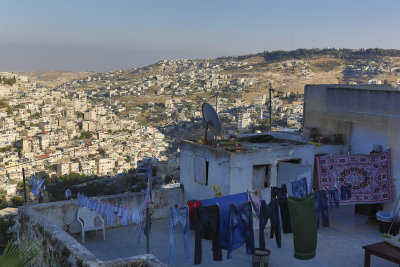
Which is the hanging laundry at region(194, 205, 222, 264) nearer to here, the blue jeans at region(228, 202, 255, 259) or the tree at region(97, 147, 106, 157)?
the blue jeans at region(228, 202, 255, 259)

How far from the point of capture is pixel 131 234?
736 cm

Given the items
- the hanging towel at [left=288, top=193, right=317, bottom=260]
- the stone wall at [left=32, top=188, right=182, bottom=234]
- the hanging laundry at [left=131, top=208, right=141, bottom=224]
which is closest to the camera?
the hanging towel at [left=288, top=193, right=317, bottom=260]

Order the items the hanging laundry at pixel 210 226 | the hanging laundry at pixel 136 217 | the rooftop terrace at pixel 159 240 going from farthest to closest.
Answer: the hanging laundry at pixel 136 217
the hanging laundry at pixel 210 226
the rooftop terrace at pixel 159 240

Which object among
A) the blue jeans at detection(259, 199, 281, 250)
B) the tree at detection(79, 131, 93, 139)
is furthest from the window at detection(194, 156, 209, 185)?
the tree at detection(79, 131, 93, 139)

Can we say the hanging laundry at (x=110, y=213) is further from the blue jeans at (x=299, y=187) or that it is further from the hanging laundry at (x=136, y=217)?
the blue jeans at (x=299, y=187)

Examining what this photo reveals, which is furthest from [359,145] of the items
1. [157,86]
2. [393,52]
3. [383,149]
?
[157,86]

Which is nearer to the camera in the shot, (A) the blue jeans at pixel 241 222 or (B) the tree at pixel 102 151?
(A) the blue jeans at pixel 241 222

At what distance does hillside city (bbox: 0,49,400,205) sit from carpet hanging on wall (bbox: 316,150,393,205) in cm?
4121

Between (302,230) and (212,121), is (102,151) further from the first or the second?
(302,230)

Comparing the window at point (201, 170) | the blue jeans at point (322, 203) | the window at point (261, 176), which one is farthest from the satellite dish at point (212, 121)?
the blue jeans at point (322, 203)

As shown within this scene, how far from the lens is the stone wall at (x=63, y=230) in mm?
4062

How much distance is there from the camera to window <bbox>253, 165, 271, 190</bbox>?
7766 millimetres

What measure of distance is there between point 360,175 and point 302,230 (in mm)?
3061

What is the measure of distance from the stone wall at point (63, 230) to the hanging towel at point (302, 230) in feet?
8.10
